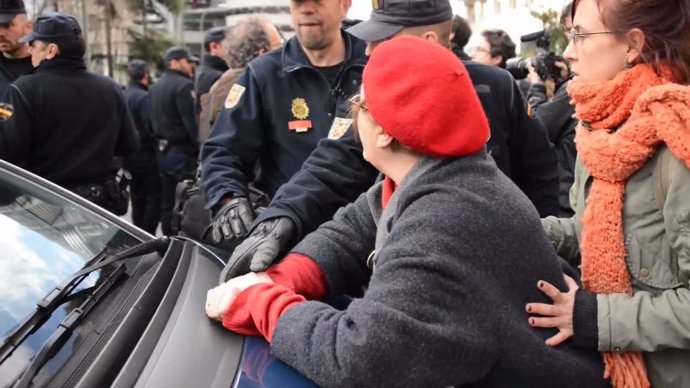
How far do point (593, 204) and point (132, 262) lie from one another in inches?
45.5

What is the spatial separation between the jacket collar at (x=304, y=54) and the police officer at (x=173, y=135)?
325cm

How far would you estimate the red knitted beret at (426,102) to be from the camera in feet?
4.28

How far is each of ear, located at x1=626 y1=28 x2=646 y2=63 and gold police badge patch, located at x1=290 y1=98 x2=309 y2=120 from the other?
1.33 metres

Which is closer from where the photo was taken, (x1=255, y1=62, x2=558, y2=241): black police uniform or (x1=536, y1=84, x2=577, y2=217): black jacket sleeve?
(x1=255, y1=62, x2=558, y2=241): black police uniform

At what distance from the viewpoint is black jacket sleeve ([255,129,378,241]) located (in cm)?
208

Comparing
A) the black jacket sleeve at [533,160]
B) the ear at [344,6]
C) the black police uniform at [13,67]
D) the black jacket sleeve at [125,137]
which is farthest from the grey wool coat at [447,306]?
the black police uniform at [13,67]

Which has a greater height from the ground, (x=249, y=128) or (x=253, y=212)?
(x=249, y=128)

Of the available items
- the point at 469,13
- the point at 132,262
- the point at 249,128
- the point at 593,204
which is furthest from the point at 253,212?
the point at 469,13

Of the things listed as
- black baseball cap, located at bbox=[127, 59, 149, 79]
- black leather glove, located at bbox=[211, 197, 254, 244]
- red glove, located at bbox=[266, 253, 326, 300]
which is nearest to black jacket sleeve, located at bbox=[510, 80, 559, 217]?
black leather glove, located at bbox=[211, 197, 254, 244]

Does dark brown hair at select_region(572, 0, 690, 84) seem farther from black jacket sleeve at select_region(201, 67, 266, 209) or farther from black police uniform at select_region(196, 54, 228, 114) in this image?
black police uniform at select_region(196, 54, 228, 114)

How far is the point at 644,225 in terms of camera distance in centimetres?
142

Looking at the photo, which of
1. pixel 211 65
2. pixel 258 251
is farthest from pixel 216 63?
pixel 258 251

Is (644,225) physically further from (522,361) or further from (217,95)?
(217,95)

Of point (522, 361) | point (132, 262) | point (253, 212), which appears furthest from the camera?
point (253, 212)
